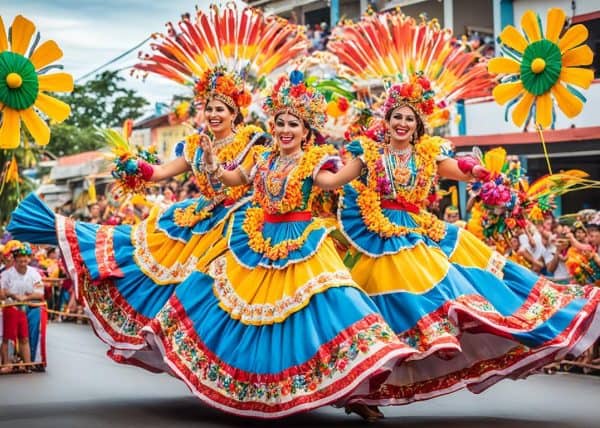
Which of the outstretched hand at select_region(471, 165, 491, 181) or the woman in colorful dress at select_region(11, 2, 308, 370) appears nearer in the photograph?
the outstretched hand at select_region(471, 165, 491, 181)

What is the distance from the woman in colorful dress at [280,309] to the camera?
7.54m

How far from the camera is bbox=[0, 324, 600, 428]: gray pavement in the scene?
27.3 feet

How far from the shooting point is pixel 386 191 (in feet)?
28.4

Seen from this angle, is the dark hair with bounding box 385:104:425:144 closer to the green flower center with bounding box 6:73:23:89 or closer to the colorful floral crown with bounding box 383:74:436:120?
the colorful floral crown with bounding box 383:74:436:120

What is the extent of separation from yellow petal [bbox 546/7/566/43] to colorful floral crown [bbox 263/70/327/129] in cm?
186

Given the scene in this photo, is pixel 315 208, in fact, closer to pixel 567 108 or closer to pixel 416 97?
pixel 416 97

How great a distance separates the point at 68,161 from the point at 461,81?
22.2 m

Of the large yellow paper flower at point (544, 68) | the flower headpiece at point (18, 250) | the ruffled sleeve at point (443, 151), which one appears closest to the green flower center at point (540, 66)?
the large yellow paper flower at point (544, 68)

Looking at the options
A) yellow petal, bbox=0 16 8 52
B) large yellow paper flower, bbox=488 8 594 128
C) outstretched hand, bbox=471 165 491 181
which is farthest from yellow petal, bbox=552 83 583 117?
yellow petal, bbox=0 16 8 52

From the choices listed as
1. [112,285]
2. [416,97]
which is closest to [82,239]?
[112,285]

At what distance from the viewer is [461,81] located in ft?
35.8

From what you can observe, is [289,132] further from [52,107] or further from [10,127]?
[10,127]

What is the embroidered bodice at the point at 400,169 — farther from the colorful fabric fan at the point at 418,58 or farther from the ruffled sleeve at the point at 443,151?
the colorful fabric fan at the point at 418,58

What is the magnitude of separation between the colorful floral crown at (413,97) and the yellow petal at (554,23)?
41.5 inches
